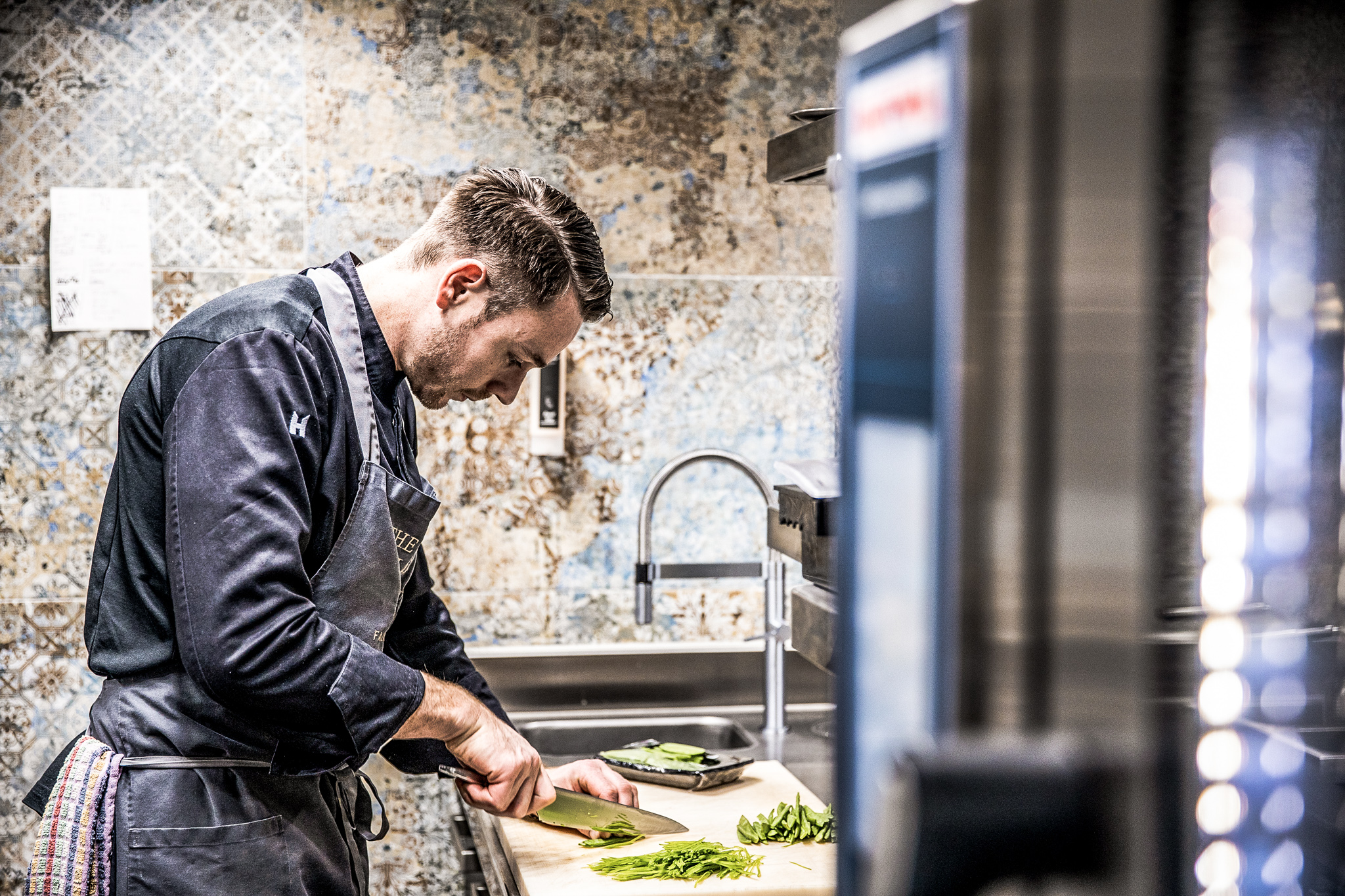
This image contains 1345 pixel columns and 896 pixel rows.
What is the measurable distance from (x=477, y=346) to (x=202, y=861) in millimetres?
749

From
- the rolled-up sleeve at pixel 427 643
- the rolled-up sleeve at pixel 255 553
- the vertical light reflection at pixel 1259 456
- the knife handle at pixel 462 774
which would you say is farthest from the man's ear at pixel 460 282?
the vertical light reflection at pixel 1259 456

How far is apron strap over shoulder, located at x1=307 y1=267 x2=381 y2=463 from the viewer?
1.48m

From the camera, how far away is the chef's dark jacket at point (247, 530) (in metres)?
1.31

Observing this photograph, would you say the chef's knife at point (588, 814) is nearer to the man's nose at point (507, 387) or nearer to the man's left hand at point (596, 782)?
the man's left hand at point (596, 782)

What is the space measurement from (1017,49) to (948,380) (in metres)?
0.05

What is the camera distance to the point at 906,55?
0.58 ft

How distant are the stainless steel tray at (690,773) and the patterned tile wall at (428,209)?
0.75 m

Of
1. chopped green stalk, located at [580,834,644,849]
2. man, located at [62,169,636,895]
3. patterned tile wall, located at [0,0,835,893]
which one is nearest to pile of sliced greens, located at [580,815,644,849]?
chopped green stalk, located at [580,834,644,849]

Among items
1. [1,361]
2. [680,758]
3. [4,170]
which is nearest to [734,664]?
[680,758]

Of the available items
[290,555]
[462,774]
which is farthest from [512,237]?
[462,774]

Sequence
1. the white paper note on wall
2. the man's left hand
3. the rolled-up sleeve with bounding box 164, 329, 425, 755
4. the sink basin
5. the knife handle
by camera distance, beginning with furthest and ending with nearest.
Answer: the white paper note on wall → the sink basin → the man's left hand → the knife handle → the rolled-up sleeve with bounding box 164, 329, 425, 755

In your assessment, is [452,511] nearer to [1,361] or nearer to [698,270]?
[698,270]

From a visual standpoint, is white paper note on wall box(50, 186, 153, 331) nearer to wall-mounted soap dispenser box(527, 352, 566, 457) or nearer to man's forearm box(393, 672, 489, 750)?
wall-mounted soap dispenser box(527, 352, 566, 457)

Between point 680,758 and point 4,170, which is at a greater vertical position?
point 4,170
